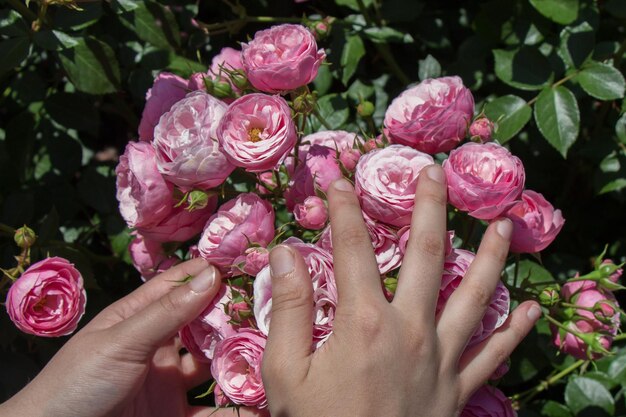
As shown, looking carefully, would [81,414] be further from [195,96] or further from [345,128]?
[345,128]

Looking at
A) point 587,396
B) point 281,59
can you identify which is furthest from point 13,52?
point 587,396

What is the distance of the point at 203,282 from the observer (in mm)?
1403

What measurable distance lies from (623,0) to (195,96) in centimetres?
119

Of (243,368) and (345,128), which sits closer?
(243,368)

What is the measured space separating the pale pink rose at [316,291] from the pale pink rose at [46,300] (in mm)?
525

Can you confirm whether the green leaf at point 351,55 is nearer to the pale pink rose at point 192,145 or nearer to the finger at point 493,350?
the pale pink rose at point 192,145

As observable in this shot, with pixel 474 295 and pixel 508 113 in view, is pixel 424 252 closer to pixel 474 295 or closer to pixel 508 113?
pixel 474 295

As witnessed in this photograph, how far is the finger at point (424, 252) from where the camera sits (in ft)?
4.18

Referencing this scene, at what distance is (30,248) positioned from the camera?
6.03ft

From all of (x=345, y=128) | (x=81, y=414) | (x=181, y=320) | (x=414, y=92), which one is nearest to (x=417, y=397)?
(x=181, y=320)

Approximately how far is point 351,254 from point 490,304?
33cm

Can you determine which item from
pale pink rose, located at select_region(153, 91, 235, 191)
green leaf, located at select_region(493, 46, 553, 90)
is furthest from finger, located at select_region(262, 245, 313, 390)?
green leaf, located at select_region(493, 46, 553, 90)

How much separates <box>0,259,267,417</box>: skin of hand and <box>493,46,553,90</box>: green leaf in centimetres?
102

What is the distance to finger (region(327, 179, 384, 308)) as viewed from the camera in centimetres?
125
